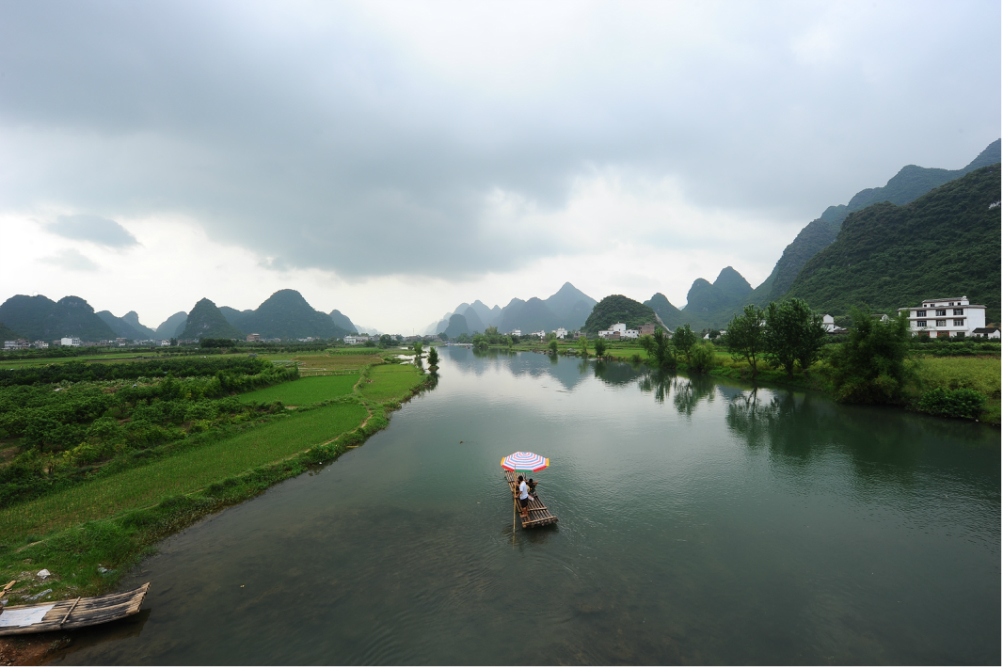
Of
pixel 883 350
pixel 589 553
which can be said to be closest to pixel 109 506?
pixel 589 553

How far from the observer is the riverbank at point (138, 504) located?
29.8 ft

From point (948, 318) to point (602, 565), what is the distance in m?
69.5

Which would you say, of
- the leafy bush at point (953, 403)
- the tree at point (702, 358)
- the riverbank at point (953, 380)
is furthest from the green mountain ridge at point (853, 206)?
the leafy bush at point (953, 403)

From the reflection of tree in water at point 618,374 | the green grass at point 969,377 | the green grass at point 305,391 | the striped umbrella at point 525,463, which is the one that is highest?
the green grass at point 969,377

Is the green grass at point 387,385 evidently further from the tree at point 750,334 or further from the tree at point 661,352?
the tree at point 750,334

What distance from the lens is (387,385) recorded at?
38.6 meters

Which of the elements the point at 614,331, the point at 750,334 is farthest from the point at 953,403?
the point at 614,331

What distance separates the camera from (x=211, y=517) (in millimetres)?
12719

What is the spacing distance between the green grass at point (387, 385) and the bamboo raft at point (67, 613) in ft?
73.3

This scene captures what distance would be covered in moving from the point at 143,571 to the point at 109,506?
4360mm

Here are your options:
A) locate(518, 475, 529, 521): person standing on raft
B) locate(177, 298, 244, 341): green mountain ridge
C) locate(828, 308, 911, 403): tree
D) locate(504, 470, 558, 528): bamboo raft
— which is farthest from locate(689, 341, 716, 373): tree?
locate(177, 298, 244, 341): green mountain ridge

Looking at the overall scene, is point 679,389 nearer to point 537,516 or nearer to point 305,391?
point 537,516

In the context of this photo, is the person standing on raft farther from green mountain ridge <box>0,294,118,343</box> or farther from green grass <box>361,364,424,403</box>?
green mountain ridge <box>0,294,118,343</box>

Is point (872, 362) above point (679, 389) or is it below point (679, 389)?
above
